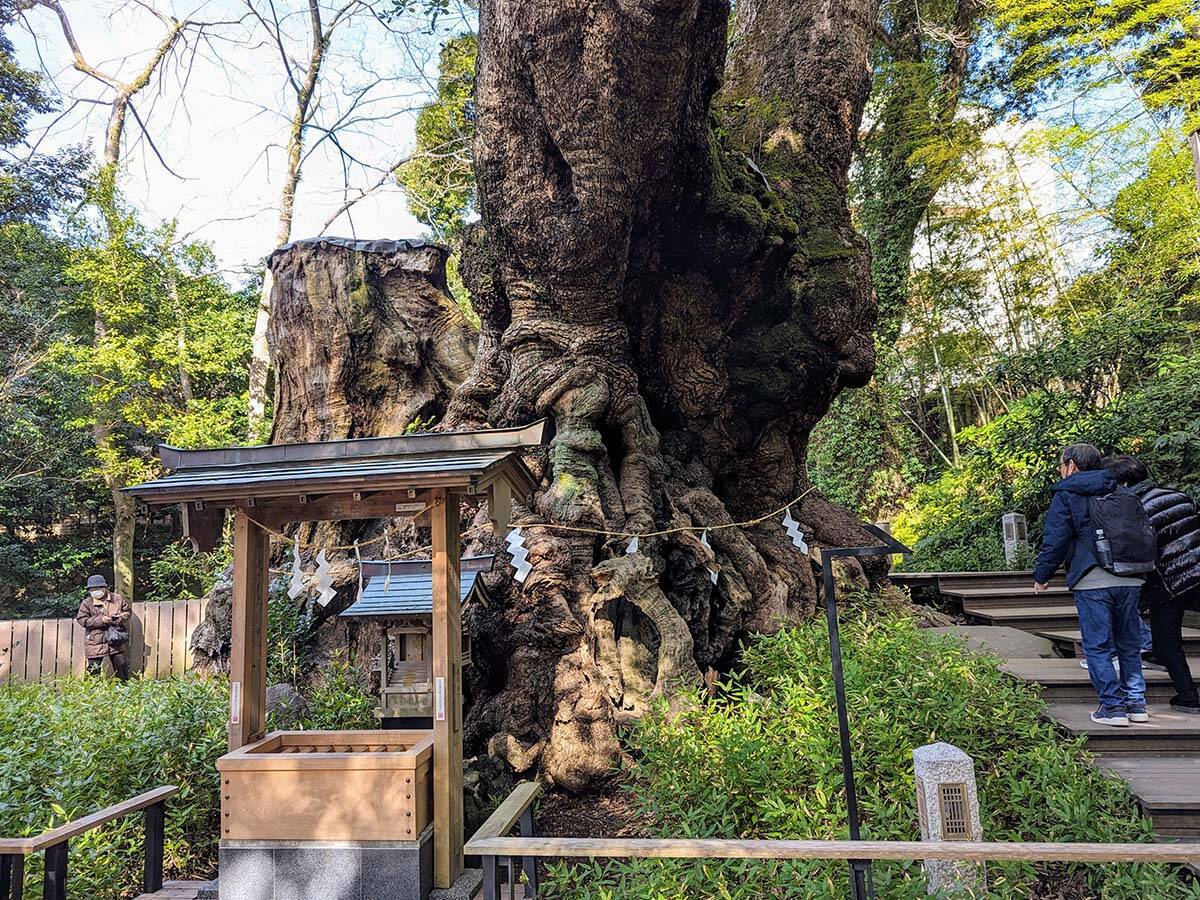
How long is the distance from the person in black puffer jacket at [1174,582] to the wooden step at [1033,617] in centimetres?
226

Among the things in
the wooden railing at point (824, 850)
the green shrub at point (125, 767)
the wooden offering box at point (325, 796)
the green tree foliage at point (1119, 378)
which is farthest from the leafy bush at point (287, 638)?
the green tree foliage at point (1119, 378)

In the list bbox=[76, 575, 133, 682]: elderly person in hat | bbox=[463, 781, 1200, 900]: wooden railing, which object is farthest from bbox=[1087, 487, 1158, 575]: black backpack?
bbox=[76, 575, 133, 682]: elderly person in hat

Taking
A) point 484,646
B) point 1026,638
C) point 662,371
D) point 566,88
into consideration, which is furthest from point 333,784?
point 1026,638

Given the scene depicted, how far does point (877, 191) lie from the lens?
13.6 m

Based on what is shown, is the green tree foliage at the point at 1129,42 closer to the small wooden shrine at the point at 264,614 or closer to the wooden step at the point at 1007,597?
the wooden step at the point at 1007,597

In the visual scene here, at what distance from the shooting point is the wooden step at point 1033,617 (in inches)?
294

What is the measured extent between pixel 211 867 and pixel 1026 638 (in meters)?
7.01

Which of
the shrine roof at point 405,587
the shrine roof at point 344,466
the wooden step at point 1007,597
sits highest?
the shrine roof at point 344,466

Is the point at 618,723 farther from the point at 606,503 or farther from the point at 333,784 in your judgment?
the point at 333,784

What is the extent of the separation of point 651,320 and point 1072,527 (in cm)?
433

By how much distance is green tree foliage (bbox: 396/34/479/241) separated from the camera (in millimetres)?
11727

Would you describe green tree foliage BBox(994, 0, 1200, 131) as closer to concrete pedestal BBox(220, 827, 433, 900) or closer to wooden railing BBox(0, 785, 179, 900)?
concrete pedestal BBox(220, 827, 433, 900)

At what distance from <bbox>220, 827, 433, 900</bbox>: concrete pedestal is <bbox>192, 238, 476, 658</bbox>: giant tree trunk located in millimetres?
4197

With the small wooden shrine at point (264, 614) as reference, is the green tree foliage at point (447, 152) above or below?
above
